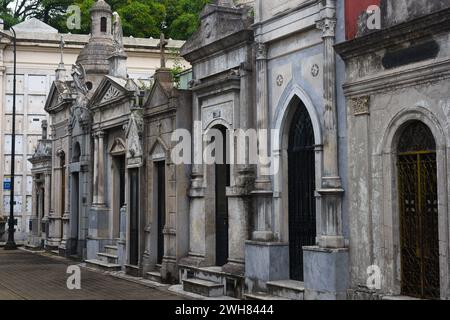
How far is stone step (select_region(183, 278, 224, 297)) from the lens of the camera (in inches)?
534

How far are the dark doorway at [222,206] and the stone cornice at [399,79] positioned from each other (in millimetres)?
4885

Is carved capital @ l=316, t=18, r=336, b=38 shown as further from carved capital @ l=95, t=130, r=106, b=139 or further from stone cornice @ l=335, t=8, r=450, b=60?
carved capital @ l=95, t=130, r=106, b=139

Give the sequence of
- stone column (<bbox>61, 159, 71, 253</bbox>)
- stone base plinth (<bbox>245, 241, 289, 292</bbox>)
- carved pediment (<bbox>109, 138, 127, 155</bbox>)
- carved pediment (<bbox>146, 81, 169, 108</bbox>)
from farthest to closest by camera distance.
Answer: stone column (<bbox>61, 159, 71, 253</bbox>)
carved pediment (<bbox>109, 138, 127, 155</bbox>)
carved pediment (<bbox>146, 81, 169, 108</bbox>)
stone base plinth (<bbox>245, 241, 289, 292</bbox>)

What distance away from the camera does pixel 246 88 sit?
13594 millimetres

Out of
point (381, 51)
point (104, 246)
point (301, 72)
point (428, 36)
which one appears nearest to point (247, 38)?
point (301, 72)

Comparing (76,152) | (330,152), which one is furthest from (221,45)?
(76,152)

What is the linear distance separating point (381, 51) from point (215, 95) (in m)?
5.39

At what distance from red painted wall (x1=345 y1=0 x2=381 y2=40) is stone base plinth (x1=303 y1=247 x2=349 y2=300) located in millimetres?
3492

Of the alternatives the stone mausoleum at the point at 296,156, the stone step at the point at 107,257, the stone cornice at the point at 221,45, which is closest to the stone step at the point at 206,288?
the stone mausoleum at the point at 296,156

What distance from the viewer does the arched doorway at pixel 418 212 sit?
935 cm

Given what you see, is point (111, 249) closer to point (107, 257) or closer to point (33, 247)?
point (107, 257)

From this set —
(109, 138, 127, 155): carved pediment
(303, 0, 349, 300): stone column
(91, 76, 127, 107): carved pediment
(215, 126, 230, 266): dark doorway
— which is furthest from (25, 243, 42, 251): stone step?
(303, 0, 349, 300): stone column

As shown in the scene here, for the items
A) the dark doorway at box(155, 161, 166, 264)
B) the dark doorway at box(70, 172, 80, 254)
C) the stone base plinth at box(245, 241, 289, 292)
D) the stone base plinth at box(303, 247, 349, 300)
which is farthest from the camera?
the dark doorway at box(70, 172, 80, 254)

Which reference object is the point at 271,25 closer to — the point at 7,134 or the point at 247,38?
the point at 247,38
